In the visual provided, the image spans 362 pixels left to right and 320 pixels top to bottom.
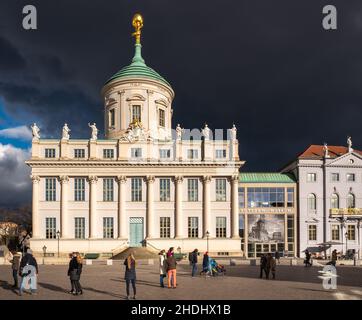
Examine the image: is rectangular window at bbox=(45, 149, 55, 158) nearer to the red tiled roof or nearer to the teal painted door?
the teal painted door

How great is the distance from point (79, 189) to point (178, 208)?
530 inches

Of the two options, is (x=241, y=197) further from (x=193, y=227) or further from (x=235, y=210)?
(x=193, y=227)

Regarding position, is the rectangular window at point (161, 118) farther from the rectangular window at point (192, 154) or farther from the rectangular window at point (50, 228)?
the rectangular window at point (50, 228)

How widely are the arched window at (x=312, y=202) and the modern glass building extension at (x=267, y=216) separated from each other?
214cm

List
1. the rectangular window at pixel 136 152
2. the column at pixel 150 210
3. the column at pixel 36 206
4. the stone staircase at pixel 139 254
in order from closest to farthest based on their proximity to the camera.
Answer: the stone staircase at pixel 139 254, the column at pixel 36 206, the column at pixel 150 210, the rectangular window at pixel 136 152

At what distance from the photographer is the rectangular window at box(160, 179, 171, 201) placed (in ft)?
206

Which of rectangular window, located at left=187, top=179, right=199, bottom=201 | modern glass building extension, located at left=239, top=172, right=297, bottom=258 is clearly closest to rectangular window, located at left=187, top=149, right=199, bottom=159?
rectangular window, located at left=187, top=179, right=199, bottom=201

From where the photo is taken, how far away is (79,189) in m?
62.1

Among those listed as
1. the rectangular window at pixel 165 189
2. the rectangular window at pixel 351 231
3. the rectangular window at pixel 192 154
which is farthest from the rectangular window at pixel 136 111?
the rectangular window at pixel 351 231

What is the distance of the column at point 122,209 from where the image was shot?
6119 cm
